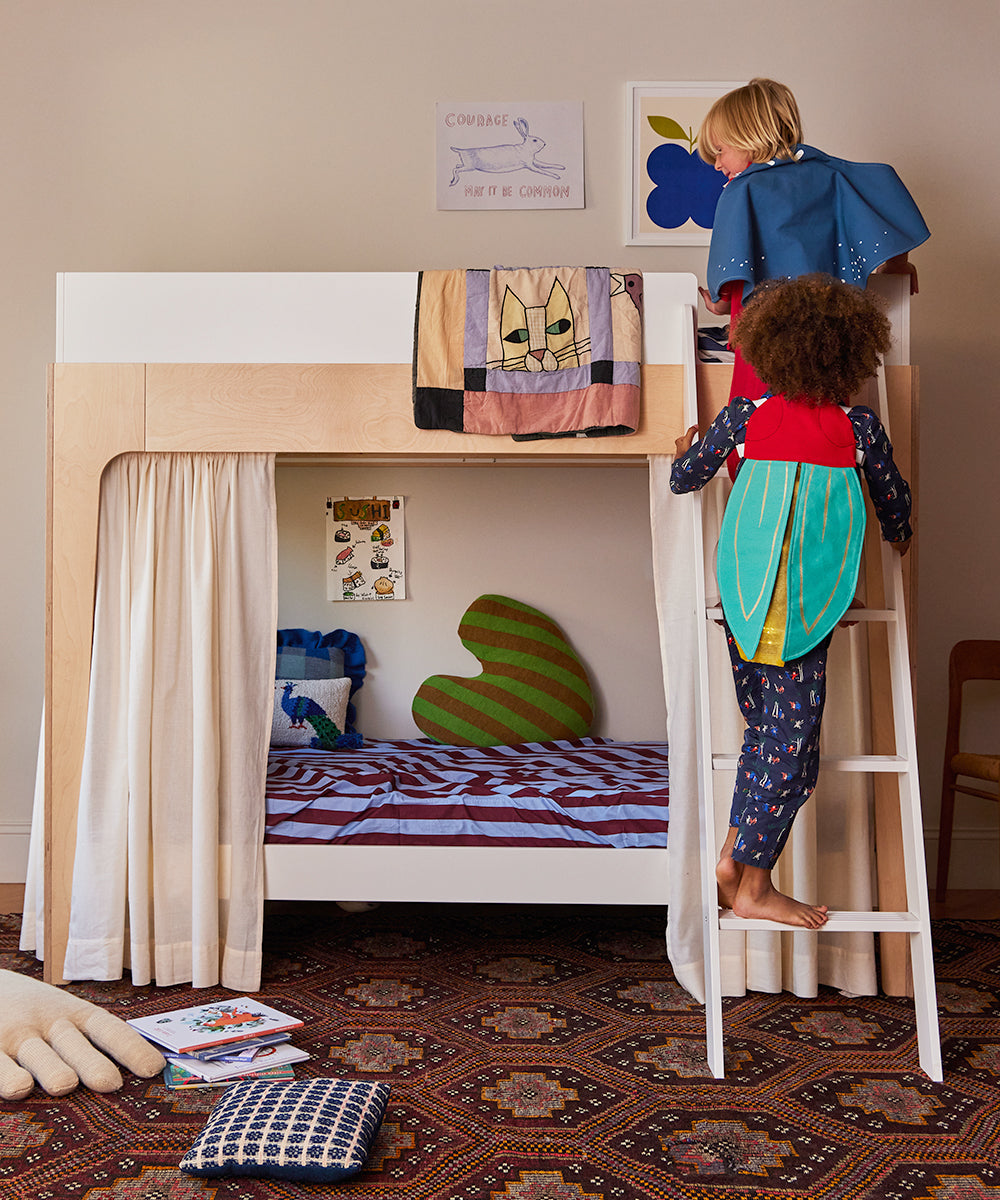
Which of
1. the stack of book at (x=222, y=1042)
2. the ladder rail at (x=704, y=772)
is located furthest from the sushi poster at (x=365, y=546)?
the stack of book at (x=222, y=1042)

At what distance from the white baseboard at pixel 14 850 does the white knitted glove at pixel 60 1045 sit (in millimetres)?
1339

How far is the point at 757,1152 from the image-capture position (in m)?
1.79

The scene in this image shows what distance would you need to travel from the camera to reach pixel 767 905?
2176mm

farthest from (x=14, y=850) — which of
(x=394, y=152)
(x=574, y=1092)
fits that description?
(x=394, y=152)

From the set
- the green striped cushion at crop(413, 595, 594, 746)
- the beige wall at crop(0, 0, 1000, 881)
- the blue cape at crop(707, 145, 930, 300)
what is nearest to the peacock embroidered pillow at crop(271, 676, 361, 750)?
the green striped cushion at crop(413, 595, 594, 746)

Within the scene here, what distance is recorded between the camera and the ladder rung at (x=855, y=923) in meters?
2.10

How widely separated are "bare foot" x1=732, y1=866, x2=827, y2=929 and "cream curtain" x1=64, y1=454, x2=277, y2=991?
1.18m

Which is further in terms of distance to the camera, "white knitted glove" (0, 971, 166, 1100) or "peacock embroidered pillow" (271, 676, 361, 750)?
"peacock embroidered pillow" (271, 676, 361, 750)

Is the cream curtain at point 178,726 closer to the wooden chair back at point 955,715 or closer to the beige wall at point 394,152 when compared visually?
the beige wall at point 394,152

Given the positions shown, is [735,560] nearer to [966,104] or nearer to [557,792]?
[557,792]

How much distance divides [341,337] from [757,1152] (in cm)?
198

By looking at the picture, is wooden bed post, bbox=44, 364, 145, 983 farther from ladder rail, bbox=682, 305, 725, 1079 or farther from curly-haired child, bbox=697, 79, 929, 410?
curly-haired child, bbox=697, 79, 929, 410

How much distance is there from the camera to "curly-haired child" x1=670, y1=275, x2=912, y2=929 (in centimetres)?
206

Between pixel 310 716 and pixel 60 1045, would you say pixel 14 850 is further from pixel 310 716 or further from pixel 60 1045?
pixel 60 1045
